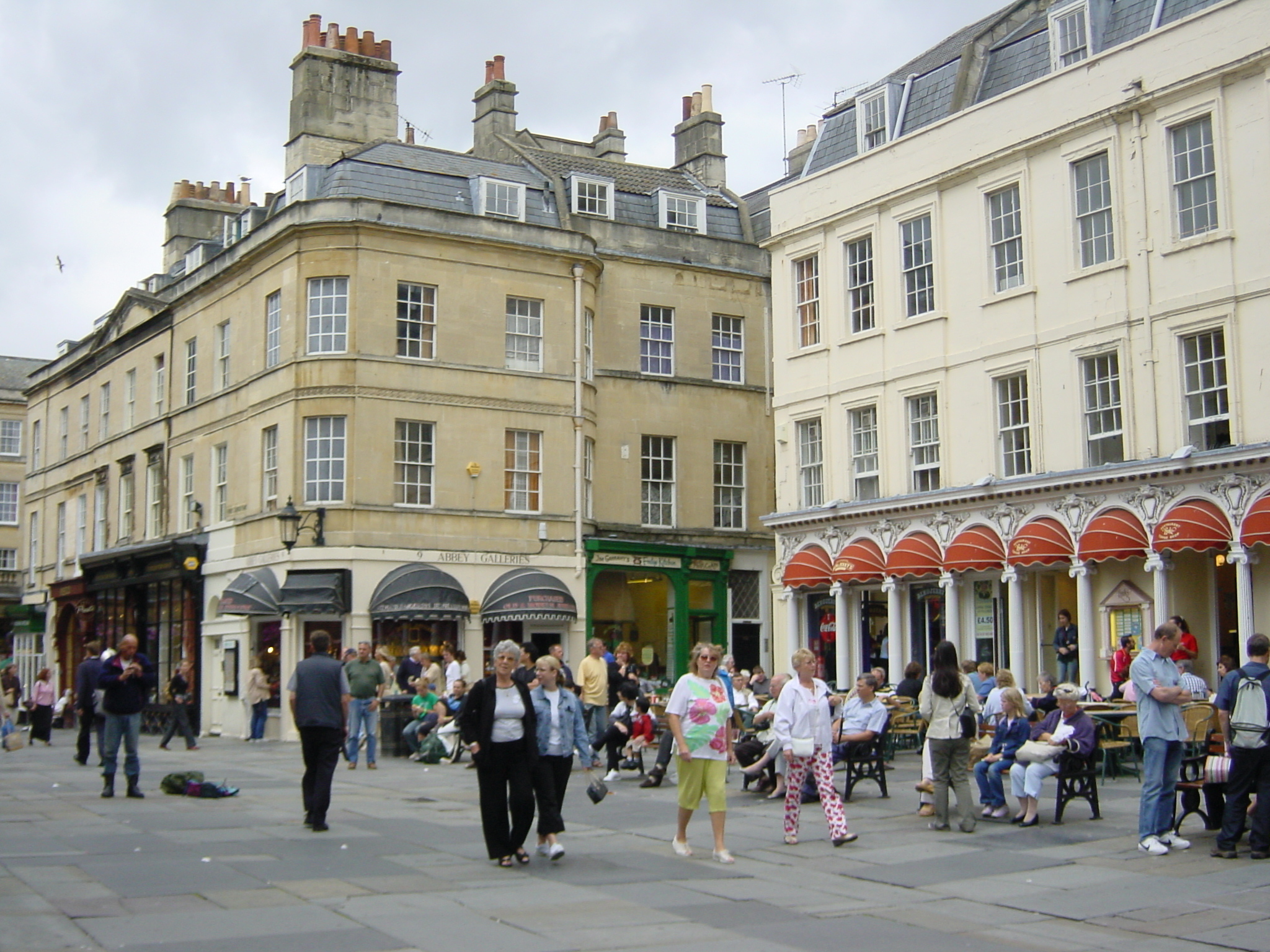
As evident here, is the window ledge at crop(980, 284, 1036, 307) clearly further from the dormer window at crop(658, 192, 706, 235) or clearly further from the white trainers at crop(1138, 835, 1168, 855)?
the white trainers at crop(1138, 835, 1168, 855)

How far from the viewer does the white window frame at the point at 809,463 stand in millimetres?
27703

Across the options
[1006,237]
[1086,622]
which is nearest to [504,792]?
[1086,622]

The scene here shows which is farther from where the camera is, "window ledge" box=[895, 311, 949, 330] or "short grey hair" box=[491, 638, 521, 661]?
"window ledge" box=[895, 311, 949, 330]

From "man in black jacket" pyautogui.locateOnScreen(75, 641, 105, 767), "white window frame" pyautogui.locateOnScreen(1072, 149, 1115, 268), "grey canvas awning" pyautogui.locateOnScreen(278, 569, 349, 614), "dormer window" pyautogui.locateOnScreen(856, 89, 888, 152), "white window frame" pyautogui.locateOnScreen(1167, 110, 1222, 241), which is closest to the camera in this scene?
"man in black jacket" pyautogui.locateOnScreen(75, 641, 105, 767)

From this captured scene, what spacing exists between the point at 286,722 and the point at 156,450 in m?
10.9

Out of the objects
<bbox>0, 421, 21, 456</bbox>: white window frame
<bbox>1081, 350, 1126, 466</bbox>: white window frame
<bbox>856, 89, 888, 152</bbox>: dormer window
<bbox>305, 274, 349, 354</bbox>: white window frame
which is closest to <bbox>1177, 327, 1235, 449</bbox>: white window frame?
<bbox>1081, 350, 1126, 466</bbox>: white window frame

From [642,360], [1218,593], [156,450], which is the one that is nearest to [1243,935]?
[1218,593]

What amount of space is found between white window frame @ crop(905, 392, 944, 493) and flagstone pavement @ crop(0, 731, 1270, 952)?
1049 cm

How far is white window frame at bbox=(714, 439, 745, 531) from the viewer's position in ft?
112

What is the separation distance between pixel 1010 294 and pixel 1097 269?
5.83ft

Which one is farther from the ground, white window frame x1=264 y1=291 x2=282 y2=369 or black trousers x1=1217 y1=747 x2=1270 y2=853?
white window frame x1=264 y1=291 x2=282 y2=369

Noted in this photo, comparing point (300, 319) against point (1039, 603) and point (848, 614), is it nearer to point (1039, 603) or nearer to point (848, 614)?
point (848, 614)

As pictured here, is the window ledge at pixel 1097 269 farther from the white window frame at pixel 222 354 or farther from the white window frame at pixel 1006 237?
the white window frame at pixel 222 354

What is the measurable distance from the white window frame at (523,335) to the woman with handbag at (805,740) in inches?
765
